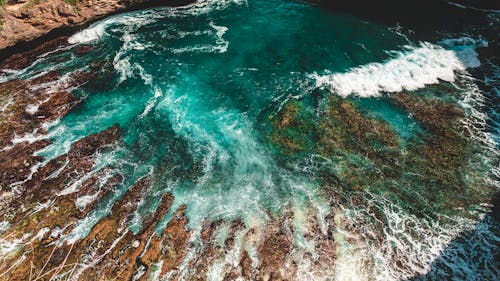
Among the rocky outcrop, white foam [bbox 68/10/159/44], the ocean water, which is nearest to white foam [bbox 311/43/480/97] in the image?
the ocean water

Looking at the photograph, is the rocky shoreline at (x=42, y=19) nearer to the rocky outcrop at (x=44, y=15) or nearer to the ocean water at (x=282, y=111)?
the rocky outcrop at (x=44, y=15)

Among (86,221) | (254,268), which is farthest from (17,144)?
Answer: (254,268)

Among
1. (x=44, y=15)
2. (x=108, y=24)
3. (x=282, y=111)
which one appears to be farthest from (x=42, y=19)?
(x=282, y=111)

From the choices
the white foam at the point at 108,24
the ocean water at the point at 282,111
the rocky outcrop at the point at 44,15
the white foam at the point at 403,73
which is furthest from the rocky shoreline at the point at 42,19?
the white foam at the point at 403,73

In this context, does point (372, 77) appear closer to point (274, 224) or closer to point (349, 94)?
point (349, 94)

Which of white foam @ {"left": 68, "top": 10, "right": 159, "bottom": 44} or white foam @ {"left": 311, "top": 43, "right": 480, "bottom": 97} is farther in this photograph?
white foam @ {"left": 68, "top": 10, "right": 159, "bottom": 44}

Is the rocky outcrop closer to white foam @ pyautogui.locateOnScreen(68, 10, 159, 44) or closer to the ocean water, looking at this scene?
white foam @ pyautogui.locateOnScreen(68, 10, 159, 44)

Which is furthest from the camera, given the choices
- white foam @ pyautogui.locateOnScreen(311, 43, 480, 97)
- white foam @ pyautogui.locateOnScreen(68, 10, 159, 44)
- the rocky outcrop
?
white foam @ pyautogui.locateOnScreen(68, 10, 159, 44)
